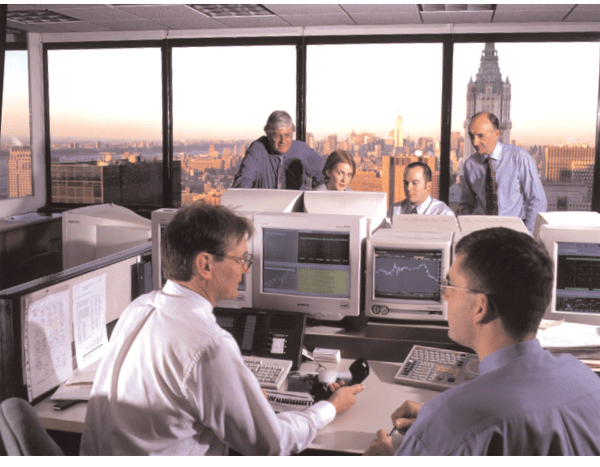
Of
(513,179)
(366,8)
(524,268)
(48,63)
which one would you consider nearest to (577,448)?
(524,268)

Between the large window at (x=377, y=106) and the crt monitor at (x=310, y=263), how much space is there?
3191 millimetres

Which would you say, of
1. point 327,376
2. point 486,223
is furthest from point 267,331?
point 486,223

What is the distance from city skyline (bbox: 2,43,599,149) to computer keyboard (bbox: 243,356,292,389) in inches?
150

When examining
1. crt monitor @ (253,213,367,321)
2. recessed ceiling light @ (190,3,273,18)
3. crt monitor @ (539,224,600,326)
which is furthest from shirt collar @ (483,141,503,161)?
crt monitor @ (253,213,367,321)

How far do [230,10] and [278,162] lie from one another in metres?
1.34

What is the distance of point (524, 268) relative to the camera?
51.9 inches

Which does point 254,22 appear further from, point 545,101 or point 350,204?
point 350,204

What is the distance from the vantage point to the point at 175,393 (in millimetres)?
1498

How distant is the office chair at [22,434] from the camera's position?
128 centimetres

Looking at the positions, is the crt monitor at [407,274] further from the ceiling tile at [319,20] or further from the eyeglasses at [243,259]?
the ceiling tile at [319,20]

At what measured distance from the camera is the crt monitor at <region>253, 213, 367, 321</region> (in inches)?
94.8

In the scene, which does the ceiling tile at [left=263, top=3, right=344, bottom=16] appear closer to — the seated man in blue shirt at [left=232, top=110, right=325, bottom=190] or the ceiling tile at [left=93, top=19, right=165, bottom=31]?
the seated man in blue shirt at [left=232, top=110, right=325, bottom=190]

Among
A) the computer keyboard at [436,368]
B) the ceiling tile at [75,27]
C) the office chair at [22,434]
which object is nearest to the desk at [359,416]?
the computer keyboard at [436,368]

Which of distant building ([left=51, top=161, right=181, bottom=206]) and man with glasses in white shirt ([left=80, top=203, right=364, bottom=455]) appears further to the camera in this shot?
distant building ([left=51, top=161, right=181, bottom=206])
